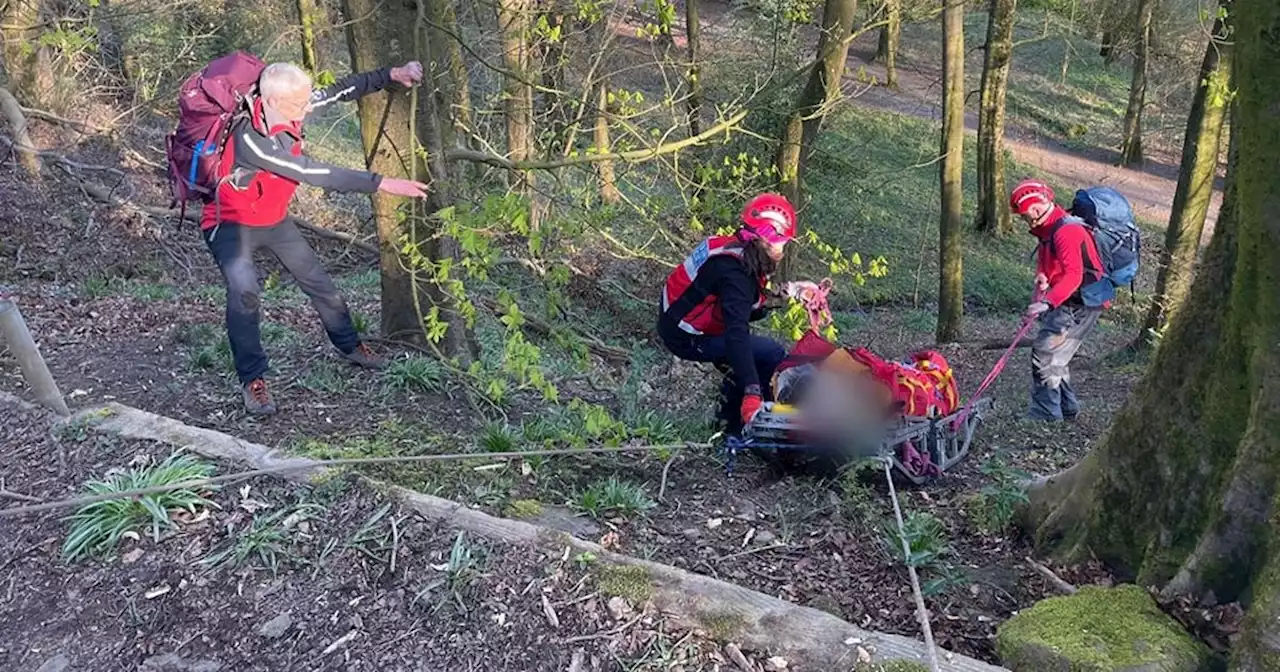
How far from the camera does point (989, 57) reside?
55.3 ft

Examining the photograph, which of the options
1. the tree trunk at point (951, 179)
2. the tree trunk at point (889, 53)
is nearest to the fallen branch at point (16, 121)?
the tree trunk at point (951, 179)

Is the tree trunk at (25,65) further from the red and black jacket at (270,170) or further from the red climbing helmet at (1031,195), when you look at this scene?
the red climbing helmet at (1031,195)

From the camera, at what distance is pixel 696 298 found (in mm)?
5457

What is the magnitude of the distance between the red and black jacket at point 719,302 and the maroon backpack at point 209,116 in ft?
8.52

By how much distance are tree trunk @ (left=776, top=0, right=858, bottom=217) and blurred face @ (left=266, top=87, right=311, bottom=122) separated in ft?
16.0

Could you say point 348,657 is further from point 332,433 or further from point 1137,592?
point 1137,592

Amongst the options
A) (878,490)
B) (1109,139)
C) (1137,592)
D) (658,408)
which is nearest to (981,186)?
(1109,139)

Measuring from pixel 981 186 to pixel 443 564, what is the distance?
18.8 meters

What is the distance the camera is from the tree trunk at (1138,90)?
65.4ft

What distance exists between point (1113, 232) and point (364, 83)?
531 cm

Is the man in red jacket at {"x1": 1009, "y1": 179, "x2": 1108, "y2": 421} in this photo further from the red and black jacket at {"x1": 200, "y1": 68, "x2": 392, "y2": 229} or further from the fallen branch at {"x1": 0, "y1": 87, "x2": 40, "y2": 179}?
the fallen branch at {"x1": 0, "y1": 87, "x2": 40, "y2": 179}

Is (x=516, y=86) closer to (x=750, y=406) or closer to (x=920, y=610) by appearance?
(x=750, y=406)

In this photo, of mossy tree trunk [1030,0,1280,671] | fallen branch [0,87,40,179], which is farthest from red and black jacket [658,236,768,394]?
fallen branch [0,87,40,179]

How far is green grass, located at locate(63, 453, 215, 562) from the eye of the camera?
150 inches
